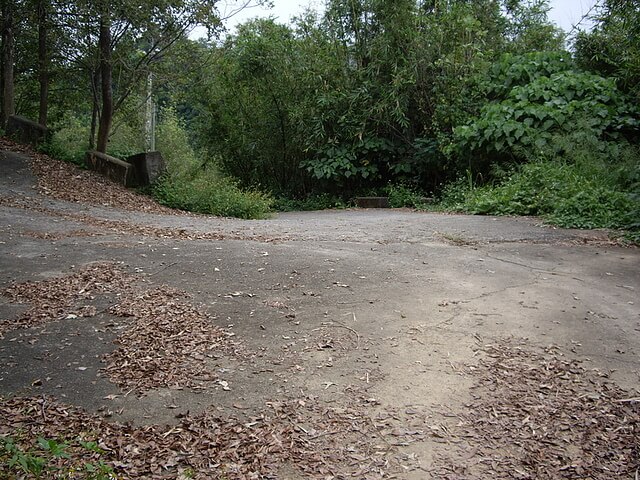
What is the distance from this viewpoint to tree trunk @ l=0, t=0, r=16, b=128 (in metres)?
9.02

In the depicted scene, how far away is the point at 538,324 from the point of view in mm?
3068

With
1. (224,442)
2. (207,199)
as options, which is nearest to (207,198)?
(207,199)

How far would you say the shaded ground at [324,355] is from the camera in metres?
1.99

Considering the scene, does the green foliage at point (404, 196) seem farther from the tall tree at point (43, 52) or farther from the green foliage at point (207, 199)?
the tall tree at point (43, 52)

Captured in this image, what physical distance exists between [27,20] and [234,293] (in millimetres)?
8054

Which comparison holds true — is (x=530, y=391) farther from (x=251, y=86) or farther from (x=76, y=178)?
(x=251, y=86)

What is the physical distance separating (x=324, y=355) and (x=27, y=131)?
889 cm

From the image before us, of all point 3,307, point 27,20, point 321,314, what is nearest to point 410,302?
point 321,314

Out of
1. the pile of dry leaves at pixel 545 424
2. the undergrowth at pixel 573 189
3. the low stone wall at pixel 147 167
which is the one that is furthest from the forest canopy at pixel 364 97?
the pile of dry leaves at pixel 545 424

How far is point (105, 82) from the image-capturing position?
9250 millimetres

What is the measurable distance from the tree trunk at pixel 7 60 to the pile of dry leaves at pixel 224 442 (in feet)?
29.3

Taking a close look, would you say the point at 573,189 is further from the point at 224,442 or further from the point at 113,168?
the point at 113,168

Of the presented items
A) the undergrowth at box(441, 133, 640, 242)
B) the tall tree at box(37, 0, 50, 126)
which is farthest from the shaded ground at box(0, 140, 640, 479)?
the tall tree at box(37, 0, 50, 126)

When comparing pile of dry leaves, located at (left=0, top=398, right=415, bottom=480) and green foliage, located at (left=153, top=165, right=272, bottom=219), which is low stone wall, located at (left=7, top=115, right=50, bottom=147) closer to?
green foliage, located at (left=153, top=165, right=272, bottom=219)
